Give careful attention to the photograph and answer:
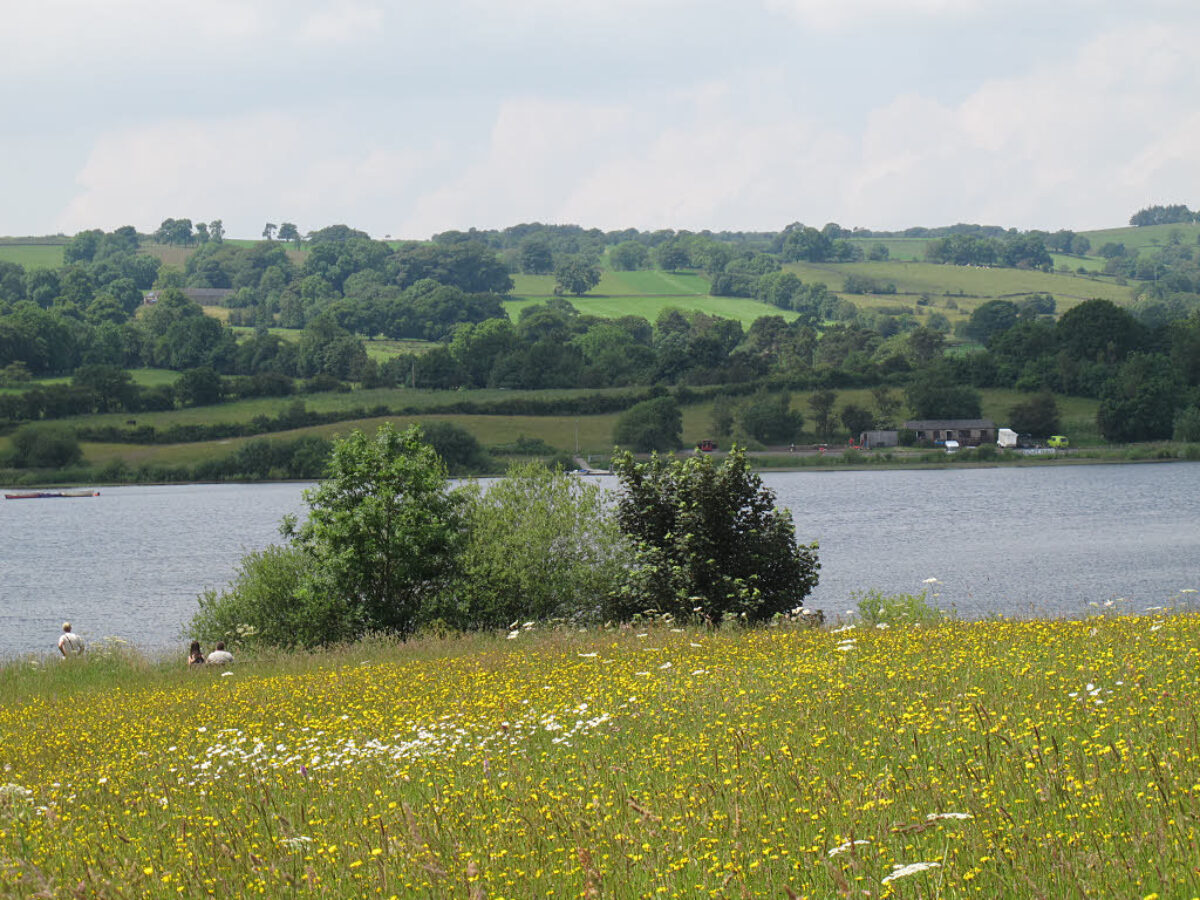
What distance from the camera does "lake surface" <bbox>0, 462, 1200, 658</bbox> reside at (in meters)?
57.2

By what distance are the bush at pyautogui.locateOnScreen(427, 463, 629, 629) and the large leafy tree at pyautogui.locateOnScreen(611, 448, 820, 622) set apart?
9.88 ft

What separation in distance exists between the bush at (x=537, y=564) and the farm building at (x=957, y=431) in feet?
431

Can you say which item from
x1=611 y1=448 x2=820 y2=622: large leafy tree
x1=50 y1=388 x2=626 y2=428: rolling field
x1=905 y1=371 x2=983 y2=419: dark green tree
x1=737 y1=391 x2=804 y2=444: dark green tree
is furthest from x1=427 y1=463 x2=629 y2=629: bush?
x1=50 y1=388 x2=626 y2=428: rolling field

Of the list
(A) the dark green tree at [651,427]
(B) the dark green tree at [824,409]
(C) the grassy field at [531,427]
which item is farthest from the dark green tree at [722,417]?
(B) the dark green tree at [824,409]

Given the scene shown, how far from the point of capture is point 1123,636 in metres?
13.7

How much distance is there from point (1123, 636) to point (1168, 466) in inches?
5381

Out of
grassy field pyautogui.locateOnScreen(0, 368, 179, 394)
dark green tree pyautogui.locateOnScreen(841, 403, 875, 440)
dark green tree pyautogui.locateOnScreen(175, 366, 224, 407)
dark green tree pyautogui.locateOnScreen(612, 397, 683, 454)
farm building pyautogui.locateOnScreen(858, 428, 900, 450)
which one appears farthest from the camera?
dark green tree pyautogui.locateOnScreen(175, 366, 224, 407)

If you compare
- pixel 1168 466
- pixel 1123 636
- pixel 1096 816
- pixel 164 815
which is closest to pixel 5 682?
pixel 164 815

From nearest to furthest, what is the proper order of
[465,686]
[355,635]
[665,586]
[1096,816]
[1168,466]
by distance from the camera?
[1096,816], [465,686], [665,586], [355,635], [1168,466]

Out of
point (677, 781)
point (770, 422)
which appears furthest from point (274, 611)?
point (770, 422)

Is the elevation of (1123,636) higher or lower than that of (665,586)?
higher

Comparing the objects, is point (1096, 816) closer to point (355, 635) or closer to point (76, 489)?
point (355, 635)

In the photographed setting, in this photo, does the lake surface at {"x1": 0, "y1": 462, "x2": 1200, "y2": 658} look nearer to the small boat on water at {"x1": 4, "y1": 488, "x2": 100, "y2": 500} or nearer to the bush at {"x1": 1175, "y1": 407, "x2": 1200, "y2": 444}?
the small boat on water at {"x1": 4, "y1": 488, "x2": 100, "y2": 500}

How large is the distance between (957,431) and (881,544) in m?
85.6
